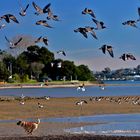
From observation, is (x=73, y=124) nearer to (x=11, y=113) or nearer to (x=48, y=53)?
(x=11, y=113)

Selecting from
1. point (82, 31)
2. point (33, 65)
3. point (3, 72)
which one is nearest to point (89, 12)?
point (82, 31)

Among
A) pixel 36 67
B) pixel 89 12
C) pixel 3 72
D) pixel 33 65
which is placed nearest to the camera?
pixel 89 12

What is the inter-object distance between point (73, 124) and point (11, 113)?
39.3 ft

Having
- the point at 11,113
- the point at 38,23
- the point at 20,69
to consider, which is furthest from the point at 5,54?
the point at 38,23

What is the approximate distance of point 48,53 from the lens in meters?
194

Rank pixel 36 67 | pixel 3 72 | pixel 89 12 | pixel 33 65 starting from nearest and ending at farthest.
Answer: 1. pixel 89 12
2. pixel 3 72
3. pixel 33 65
4. pixel 36 67

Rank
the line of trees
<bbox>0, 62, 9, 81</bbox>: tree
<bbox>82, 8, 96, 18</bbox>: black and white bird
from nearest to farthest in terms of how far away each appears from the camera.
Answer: <bbox>82, 8, 96, 18</bbox>: black and white bird → <bbox>0, 62, 9, 81</bbox>: tree → the line of trees

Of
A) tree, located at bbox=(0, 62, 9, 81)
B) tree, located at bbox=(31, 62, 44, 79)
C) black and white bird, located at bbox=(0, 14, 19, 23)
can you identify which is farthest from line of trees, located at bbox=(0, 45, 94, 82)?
black and white bird, located at bbox=(0, 14, 19, 23)

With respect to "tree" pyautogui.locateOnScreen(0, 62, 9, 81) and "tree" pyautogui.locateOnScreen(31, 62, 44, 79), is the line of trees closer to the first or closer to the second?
"tree" pyautogui.locateOnScreen(31, 62, 44, 79)

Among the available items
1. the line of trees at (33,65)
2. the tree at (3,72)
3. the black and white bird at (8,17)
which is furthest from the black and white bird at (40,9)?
the line of trees at (33,65)

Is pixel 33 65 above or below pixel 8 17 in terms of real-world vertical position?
above

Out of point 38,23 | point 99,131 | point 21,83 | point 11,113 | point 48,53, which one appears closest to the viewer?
point 38,23

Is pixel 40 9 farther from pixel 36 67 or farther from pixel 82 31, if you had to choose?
pixel 36 67

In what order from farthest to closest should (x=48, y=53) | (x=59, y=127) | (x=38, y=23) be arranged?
(x=48, y=53) < (x=59, y=127) < (x=38, y=23)
